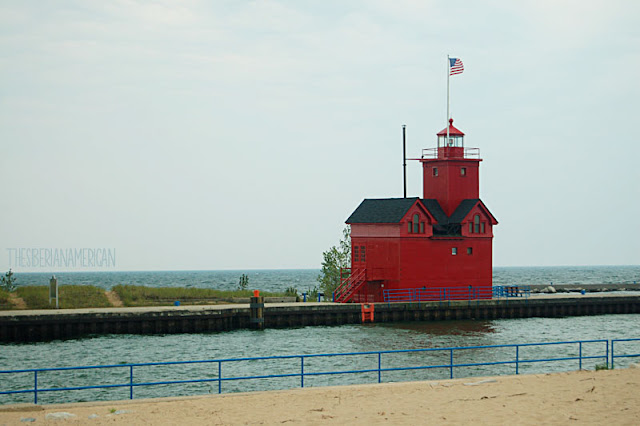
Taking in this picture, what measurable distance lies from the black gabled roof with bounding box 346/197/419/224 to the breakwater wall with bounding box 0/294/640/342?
6159 mm

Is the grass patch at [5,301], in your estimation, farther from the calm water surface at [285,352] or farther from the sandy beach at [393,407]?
the sandy beach at [393,407]

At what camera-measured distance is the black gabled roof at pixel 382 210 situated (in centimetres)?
5375

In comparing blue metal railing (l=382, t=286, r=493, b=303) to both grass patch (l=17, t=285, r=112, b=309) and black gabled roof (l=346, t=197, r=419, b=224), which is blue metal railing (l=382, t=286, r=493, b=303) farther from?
grass patch (l=17, t=285, r=112, b=309)

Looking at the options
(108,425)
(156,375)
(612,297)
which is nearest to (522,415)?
(108,425)

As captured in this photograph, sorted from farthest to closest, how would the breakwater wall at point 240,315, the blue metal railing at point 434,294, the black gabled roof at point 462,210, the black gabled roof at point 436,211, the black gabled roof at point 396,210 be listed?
the black gabled roof at point 436,211 < the black gabled roof at point 462,210 < the black gabled roof at point 396,210 < the blue metal railing at point 434,294 < the breakwater wall at point 240,315

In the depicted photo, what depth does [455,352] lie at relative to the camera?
38.7m

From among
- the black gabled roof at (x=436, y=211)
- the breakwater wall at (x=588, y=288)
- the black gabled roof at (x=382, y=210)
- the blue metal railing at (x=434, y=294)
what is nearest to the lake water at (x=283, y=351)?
the blue metal railing at (x=434, y=294)

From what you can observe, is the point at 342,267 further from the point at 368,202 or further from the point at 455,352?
the point at 455,352

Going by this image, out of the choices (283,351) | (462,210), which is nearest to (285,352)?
(283,351)

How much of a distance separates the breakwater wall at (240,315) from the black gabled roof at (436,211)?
6093 mm

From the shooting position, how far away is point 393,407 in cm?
2083

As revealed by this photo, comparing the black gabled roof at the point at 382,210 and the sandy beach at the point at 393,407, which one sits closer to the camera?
the sandy beach at the point at 393,407

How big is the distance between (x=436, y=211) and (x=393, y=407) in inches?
1453

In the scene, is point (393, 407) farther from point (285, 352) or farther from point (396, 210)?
point (396, 210)
